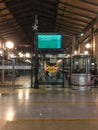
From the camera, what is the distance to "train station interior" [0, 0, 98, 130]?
915cm

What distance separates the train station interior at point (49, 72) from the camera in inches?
360

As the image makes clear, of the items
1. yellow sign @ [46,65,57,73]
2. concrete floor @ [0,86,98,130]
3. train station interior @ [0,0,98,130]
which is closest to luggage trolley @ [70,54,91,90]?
train station interior @ [0,0,98,130]

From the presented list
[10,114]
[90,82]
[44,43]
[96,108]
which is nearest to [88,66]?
[90,82]

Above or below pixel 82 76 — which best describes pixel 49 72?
above

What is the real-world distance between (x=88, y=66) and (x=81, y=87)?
54.2 inches

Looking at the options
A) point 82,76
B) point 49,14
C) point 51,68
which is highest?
point 49,14

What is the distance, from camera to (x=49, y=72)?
20375 millimetres

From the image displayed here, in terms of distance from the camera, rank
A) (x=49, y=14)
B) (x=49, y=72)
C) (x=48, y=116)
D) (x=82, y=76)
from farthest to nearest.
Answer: (x=49, y=14), (x=49, y=72), (x=82, y=76), (x=48, y=116)

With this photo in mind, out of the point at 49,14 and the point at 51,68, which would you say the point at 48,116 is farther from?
the point at 49,14

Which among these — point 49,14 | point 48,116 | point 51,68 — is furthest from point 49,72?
point 49,14

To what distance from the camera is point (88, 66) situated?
1886 centimetres

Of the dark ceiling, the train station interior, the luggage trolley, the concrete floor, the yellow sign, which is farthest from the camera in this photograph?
the dark ceiling

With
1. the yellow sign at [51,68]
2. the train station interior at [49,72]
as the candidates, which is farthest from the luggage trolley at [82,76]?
the yellow sign at [51,68]

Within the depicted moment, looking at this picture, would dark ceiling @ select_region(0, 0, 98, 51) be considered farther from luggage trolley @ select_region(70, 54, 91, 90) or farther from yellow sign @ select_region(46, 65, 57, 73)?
yellow sign @ select_region(46, 65, 57, 73)
